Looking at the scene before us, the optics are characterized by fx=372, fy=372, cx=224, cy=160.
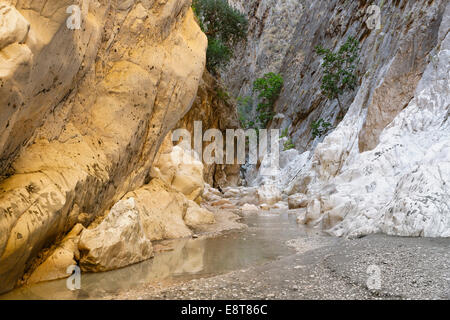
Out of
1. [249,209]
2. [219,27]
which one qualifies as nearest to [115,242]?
[249,209]

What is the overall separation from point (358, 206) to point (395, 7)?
12.0m

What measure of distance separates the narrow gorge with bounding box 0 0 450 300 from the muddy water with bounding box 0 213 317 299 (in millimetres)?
34

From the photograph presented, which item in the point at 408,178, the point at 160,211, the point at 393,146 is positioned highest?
the point at 393,146

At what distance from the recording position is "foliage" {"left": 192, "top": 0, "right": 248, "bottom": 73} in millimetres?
21422

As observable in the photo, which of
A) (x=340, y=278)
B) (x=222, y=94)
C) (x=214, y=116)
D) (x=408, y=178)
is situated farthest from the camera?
(x=222, y=94)

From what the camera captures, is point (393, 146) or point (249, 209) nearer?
point (393, 146)

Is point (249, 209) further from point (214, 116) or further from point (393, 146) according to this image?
point (214, 116)

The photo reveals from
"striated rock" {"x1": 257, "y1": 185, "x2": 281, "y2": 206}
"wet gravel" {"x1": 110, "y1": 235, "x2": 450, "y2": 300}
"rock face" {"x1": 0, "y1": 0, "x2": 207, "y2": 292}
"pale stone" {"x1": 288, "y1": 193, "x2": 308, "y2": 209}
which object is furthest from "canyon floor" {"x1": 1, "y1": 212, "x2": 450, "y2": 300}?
"striated rock" {"x1": 257, "y1": 185, "x2": 281, "y2": 206}

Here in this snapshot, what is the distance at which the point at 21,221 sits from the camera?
3.78 meters

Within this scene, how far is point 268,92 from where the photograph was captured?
1401 inches

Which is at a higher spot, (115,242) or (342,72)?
(342,72)

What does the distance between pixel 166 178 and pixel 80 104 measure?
469cm

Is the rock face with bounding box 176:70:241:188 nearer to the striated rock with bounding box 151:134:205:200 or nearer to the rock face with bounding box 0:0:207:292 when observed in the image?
the striated rock with bounding box 151:134:205:200

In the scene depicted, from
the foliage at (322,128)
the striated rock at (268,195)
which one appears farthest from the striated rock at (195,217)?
the foliage at (322,128)
